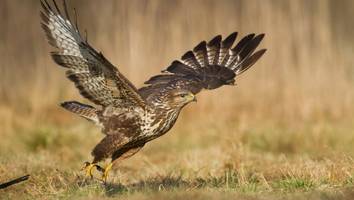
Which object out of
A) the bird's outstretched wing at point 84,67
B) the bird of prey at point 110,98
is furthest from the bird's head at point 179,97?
the bird's outstretched wing at point 84,67

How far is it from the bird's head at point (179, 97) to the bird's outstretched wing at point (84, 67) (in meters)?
0.22

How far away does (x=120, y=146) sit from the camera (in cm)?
646

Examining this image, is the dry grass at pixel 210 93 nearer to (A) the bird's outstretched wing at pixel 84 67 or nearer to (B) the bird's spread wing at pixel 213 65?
(B) the bird's spread wing at pixel 213 65

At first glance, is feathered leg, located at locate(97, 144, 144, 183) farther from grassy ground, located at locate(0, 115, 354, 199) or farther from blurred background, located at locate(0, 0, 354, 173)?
blurred background, located at locate(0, 0, 354, 173)

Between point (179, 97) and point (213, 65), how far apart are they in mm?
1227

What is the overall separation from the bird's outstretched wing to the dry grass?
144 cm

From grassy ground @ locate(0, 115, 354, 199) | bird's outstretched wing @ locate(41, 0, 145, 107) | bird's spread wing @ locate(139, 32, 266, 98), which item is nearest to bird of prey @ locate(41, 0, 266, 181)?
bird's outstretched wing @ locate(41, 0, 145, 107)

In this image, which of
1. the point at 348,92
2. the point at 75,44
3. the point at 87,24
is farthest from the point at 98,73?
the point at 87,24

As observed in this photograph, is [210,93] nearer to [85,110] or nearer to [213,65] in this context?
[213,65]

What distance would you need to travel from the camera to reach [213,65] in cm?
771

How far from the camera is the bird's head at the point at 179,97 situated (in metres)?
6.50

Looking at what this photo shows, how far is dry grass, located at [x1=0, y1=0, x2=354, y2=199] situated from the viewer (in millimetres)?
8938

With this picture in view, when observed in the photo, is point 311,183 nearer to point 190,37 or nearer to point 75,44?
point 75,44

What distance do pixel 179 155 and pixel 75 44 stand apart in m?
2.69
